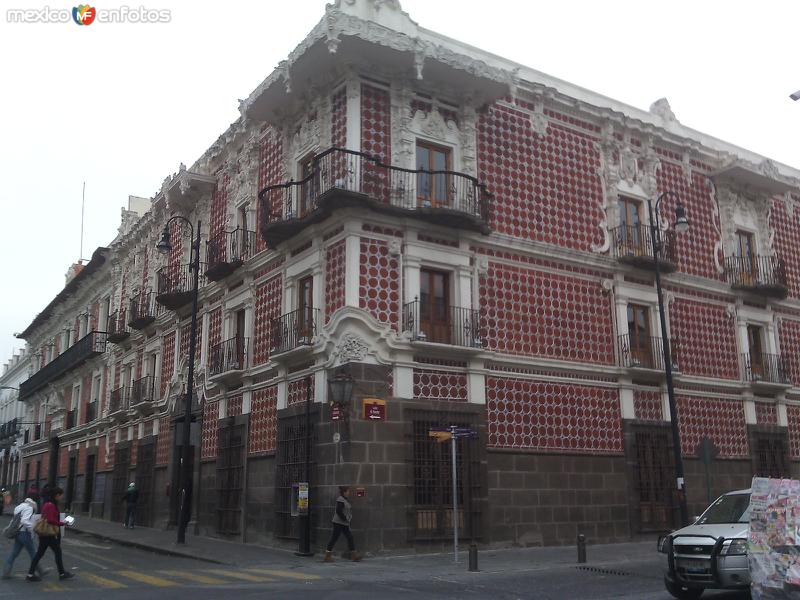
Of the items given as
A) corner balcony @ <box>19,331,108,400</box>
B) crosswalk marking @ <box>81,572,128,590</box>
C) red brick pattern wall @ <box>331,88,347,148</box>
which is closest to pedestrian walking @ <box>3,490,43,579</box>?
crosswalk marking @ <box>81,572,128,590</box>

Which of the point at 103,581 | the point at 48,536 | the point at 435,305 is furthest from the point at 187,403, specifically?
the point at 103,581

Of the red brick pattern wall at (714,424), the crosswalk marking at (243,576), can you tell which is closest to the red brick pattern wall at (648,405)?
the red brick pattern wall at (714,424)

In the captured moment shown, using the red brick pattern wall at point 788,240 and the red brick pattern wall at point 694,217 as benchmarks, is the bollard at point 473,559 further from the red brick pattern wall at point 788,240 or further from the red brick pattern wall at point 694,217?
the red brick pattern wall at point 788,240

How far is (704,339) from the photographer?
25.6m

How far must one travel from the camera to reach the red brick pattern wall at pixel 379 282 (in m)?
19.5

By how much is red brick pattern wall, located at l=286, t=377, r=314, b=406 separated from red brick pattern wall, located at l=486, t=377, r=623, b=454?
4.61m

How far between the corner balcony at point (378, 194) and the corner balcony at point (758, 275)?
33.2ft

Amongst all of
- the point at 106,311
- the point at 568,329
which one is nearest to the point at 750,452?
the point at 568,329

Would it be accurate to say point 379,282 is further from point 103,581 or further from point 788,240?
point 788,240

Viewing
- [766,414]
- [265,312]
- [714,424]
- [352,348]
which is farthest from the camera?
[766,414]

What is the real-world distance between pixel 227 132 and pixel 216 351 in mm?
7455

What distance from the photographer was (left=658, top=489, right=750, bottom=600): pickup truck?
1109 cm

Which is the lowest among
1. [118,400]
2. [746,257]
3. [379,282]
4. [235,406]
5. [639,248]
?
[235,406]

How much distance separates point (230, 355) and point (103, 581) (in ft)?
36.1
